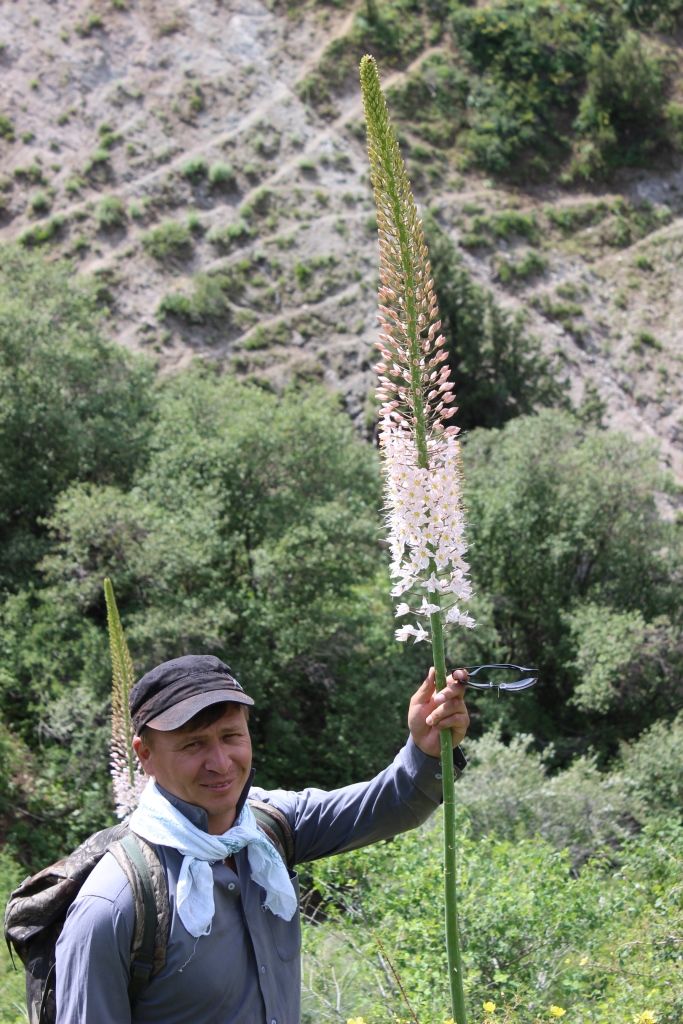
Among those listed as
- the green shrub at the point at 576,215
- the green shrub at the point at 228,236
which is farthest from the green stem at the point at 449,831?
the green shrub at the point at 576,215

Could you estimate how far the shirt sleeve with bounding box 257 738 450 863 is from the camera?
12.7 feet

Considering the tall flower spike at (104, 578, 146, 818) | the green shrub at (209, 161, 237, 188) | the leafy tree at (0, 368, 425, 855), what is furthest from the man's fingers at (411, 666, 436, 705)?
the green shrub at (209, 161, 237, 188)

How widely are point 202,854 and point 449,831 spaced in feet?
3.17

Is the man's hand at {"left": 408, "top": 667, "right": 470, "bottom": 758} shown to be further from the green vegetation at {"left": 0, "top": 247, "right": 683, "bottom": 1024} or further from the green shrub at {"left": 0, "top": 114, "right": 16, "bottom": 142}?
the green shrub at {"left": 0, "top": 114, "right": 16, "bottom": 142}

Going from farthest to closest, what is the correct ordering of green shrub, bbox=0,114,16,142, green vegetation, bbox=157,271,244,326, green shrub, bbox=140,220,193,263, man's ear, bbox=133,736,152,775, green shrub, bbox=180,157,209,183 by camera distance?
1. green shrub, bbox=0,114,16,142
2. green shrub, bbox=180,157,209,183
3. green shrub, bbox=140,220,193,263
4. green vegetation, bbox=157,271,244,326
5. man's ear, bbox=133,736,152,775

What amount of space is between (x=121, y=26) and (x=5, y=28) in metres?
4.74

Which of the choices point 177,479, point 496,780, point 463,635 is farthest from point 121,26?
point 496,780

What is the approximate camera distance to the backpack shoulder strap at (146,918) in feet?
10.4

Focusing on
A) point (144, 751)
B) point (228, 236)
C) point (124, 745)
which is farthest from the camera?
point (228, 236)

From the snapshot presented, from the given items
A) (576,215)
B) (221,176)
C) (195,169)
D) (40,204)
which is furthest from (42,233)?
(576,215)

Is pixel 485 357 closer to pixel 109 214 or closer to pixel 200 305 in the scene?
pixel 200 305

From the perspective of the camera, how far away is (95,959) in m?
3.07

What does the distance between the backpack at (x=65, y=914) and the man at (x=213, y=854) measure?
32 mm

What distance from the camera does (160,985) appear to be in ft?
10.5
